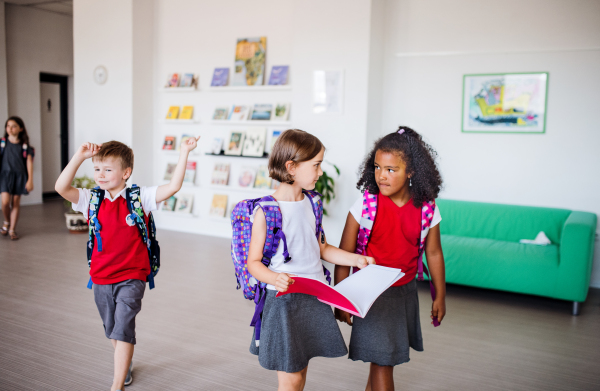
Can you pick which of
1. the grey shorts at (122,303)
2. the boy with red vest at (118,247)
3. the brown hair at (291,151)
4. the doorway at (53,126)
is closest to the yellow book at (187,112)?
the doorway at (53,126)

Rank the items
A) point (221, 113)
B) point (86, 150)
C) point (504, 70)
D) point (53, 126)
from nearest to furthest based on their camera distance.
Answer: point (86, 150), point (504, 70), point (221, 113), point (53, 126)

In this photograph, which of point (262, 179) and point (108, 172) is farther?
point (262, 179)

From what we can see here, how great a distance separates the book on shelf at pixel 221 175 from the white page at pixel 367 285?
4.80 metres

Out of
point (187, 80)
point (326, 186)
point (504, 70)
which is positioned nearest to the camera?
point (504, 70)

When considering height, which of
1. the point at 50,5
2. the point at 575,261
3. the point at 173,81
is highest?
the point at 50,5

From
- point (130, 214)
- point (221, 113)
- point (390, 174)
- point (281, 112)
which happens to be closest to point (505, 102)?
point (281, 112)

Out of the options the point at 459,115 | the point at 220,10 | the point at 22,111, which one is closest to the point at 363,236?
the point at 459,115

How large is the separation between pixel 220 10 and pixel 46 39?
158 inches

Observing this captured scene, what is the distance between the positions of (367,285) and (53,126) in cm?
885

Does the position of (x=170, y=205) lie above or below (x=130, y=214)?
below

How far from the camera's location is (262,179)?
20.1 ft

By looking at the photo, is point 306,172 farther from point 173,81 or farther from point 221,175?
point 173,81

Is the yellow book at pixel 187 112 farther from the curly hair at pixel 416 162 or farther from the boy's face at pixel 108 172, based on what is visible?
the curly hair at pixel 416 162

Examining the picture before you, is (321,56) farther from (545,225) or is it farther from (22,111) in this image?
(22,111)
